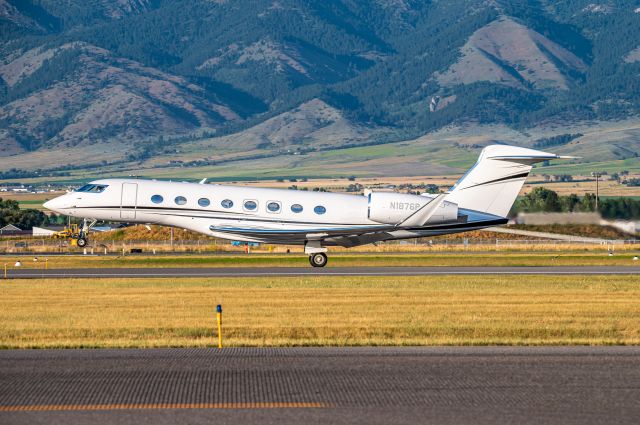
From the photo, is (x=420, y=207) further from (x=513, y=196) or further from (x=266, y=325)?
(x=266, y=325)

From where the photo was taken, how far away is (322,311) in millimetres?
32156

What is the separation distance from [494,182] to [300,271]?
29.0 ft

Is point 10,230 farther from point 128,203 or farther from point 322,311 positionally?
point 322,311

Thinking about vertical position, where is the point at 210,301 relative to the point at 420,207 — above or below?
below

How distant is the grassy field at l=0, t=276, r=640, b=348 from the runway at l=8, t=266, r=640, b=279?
343 centimetres

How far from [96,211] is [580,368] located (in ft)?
100

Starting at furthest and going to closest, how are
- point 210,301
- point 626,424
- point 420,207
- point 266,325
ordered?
point 420,207 → point 210,301 → point 266,325 → point 626,424

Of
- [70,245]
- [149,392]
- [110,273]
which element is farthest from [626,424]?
[70,245]

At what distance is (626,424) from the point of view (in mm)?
17797

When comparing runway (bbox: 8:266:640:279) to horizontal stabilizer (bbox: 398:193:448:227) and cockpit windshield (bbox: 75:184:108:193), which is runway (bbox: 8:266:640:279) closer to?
horizontal stabilizer (bbox: 398:193:448:227)

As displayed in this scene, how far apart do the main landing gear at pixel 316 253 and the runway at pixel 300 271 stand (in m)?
0.40

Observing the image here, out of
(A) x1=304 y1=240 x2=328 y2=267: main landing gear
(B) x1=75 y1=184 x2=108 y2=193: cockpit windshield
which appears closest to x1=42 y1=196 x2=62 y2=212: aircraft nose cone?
(B) x1=75 y1=184 x2=108 y2=193: cockpit windshield

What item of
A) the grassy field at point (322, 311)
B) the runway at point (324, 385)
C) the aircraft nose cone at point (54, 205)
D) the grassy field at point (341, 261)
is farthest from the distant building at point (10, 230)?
the runway at point (324, 385)

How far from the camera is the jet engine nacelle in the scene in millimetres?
48125
